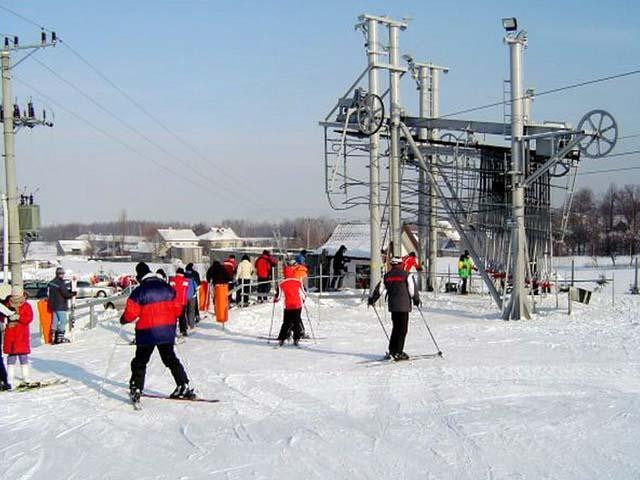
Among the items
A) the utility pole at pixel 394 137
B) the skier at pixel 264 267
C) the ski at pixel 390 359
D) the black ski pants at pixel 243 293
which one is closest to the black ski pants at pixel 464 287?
the utility pole at pixel 394 137

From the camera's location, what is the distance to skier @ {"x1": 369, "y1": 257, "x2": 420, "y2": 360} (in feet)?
39.2

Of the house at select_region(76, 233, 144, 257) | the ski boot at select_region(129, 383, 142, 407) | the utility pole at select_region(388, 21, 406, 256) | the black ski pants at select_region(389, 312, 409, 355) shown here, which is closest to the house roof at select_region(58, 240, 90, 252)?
the house at select_region(76, 233, 144, 257)

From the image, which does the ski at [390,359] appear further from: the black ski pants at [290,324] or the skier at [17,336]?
the skier at [17,336]

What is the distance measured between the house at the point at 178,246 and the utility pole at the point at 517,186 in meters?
84.3

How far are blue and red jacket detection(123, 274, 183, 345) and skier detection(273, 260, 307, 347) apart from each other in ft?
16.1

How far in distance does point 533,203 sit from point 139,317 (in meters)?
16.3

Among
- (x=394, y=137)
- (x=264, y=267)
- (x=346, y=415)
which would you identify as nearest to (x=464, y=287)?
(x=394, y=137)

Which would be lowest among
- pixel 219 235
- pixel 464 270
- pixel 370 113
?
pixel 464 270

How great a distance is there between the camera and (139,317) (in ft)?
30.6

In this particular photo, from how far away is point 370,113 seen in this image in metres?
21.9

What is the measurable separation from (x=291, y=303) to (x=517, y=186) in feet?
26.2

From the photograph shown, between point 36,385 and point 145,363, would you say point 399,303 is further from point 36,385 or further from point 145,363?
point 36,385

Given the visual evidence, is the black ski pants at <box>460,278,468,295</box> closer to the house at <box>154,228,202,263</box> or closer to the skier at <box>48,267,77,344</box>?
the skier at <box>48,267,77,344</box>

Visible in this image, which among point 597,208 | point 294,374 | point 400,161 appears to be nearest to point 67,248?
point 597,208
